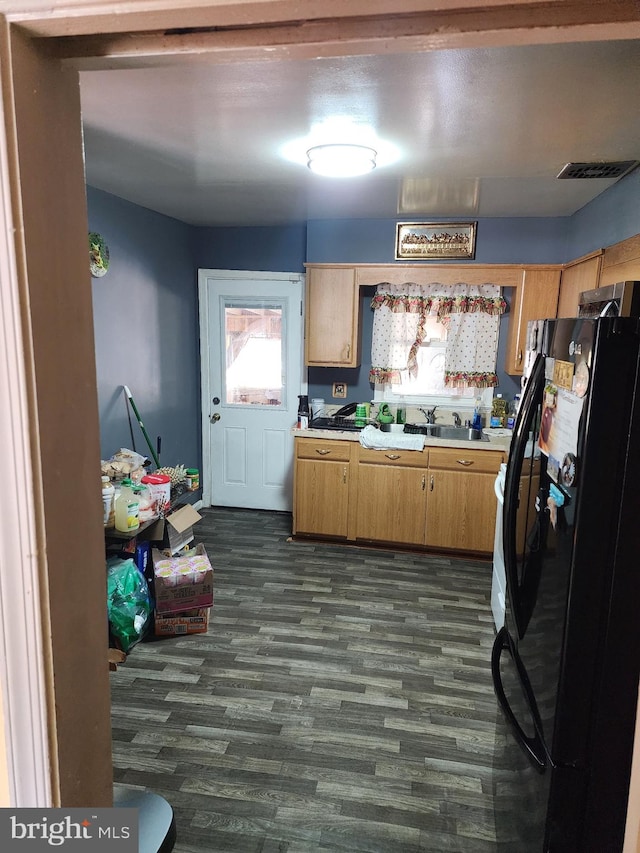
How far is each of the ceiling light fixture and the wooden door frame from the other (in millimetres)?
1824

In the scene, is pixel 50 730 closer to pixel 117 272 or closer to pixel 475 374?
pixel 117 272

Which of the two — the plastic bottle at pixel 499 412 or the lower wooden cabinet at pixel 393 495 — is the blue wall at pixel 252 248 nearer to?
→ the lower wooden cabinet at pixel 393 495

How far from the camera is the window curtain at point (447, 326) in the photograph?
155 inches

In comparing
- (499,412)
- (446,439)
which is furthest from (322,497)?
(499,412)

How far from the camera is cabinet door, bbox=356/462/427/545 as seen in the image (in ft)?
12.3

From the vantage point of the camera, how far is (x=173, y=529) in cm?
305

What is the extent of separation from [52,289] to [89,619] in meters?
0.44

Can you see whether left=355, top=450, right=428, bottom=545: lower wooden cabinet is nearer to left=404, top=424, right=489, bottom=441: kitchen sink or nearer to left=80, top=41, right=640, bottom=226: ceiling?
left=404, top=424, right=489, bottom=441: kitchen sink

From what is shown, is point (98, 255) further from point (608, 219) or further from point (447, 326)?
point (608, 219)

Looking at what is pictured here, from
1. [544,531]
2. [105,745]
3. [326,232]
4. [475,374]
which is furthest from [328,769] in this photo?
[326,232]

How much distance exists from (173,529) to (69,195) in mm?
2601

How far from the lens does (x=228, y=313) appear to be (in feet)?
14.8

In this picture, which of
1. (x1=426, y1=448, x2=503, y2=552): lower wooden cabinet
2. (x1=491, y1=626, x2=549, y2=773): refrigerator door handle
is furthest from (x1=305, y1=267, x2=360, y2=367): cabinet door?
(x1=491, y1=626, x2=549, y2=773): refrigerator door handle

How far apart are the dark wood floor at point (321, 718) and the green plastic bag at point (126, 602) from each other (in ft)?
0.42
